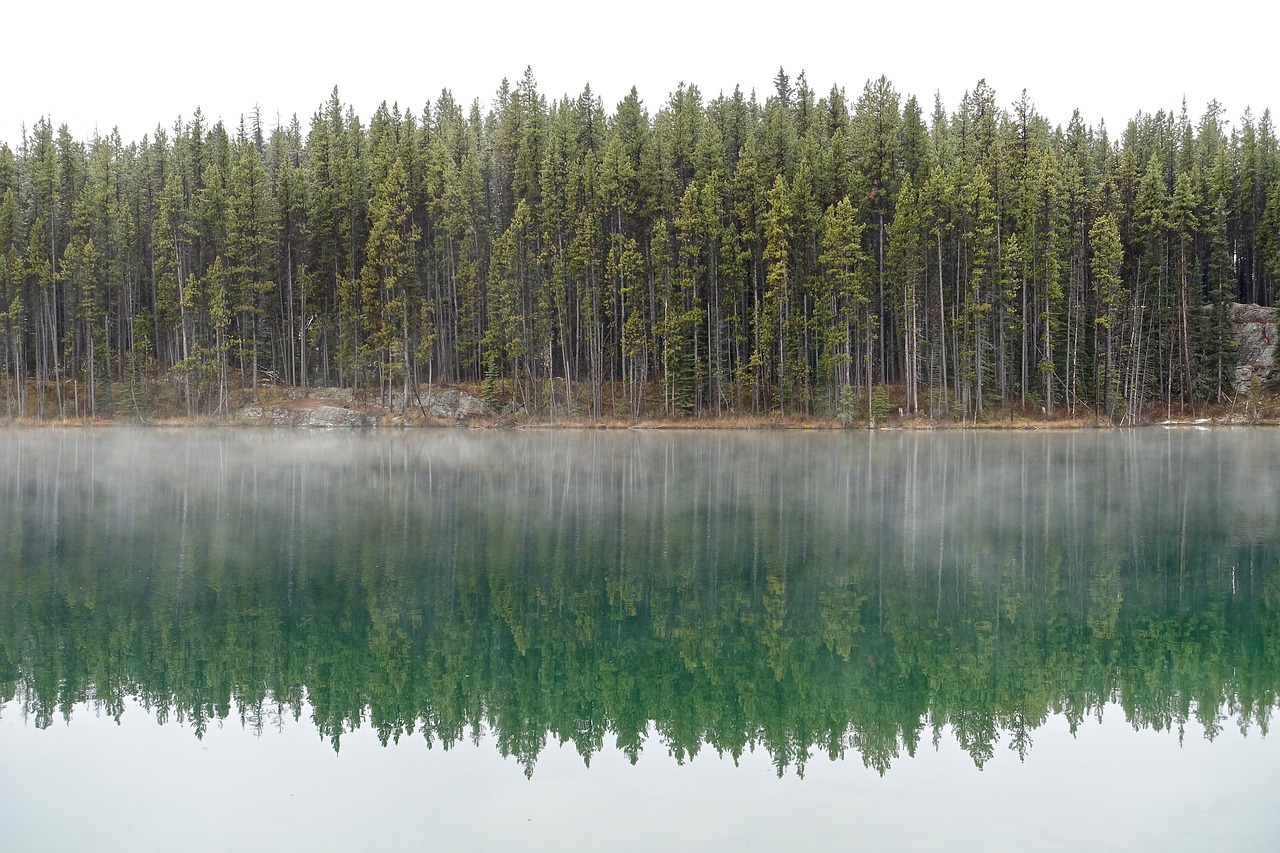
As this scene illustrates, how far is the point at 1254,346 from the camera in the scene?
241 feet

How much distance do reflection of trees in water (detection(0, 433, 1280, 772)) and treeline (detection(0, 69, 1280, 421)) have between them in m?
40.8

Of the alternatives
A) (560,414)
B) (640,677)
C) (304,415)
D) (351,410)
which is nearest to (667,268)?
(560,414)

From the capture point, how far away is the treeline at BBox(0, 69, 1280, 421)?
224 ft

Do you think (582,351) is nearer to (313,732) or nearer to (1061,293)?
(1061,293)

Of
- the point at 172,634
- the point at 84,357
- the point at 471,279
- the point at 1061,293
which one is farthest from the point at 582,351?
the point at 172,634

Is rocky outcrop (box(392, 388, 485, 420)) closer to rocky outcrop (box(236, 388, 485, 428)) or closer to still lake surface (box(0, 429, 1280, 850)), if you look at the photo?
rocky outcrop (box(236, 388, 485, 428))

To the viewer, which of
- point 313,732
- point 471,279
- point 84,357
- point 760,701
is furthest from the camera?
point 84,357

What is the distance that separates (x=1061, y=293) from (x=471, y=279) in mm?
39703

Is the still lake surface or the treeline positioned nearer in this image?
the still lake surface

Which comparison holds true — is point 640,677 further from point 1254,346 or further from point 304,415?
point 1254,346

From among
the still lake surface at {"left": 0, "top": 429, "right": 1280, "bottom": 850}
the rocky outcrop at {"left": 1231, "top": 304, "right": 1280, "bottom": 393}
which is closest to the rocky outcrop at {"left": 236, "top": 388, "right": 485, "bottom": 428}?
the still lake surface at {"left": 0, "top": 429, "right": 1280, "bottom": 850}

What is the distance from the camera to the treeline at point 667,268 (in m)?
68.3

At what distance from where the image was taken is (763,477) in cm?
3195

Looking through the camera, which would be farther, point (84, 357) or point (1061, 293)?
point (84, 357)
